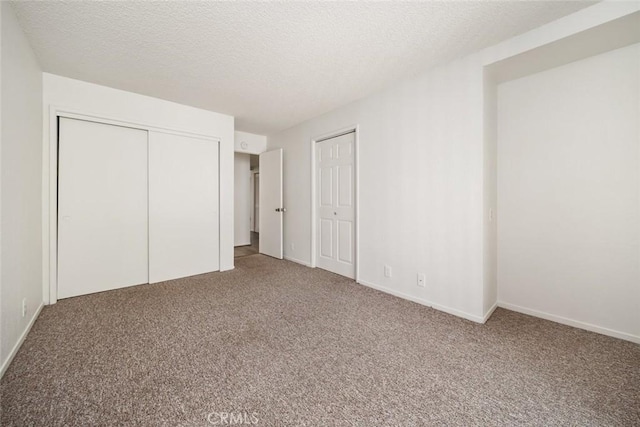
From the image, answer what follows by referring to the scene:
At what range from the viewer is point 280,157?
4.43 metres

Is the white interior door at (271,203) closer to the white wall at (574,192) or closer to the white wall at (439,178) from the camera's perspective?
the white wall at (439,178)

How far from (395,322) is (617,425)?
129 centimetres

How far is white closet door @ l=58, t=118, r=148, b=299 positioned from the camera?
2750 millimetres

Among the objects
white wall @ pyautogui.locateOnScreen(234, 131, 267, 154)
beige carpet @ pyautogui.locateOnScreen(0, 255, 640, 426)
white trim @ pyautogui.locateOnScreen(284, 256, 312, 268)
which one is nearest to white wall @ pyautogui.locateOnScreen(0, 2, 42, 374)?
beige carpet @ pyautogui.locateOnScreen(0, 255, 640, 426)

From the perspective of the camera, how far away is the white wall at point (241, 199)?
586 cm

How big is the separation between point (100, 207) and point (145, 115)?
124 centimetres

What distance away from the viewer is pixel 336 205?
3.69 meters

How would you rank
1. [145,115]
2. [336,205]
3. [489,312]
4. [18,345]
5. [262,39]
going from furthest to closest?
1. [336,205]
2. [145,115]
3. [489,312]
4. [262,39]
5. [18,345]

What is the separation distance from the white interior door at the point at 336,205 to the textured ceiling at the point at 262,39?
0.90 meters

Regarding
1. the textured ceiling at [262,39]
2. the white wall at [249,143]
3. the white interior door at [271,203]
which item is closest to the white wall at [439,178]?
the textured ceiling at [262,39]

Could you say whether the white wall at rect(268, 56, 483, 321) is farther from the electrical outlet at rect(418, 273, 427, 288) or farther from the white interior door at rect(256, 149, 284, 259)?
the white interior door at rect(256, 149, 284, 259)

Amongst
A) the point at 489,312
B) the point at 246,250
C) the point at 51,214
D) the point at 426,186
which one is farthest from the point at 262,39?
the point at 246,250

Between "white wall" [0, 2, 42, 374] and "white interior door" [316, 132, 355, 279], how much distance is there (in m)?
3.05

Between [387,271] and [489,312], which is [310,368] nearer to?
[387,271]
